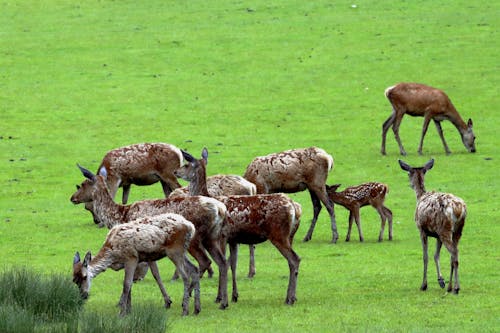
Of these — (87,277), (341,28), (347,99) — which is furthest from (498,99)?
(87,277)

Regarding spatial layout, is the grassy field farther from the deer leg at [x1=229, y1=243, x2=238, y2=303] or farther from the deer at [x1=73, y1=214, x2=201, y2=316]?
the deer at [x1=73, y1=214, x2=201, y2=316]

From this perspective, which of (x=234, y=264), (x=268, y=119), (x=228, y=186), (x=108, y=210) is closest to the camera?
(x=234, y=264)

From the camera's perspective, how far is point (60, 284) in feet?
50.5

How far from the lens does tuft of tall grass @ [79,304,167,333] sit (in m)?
13.4

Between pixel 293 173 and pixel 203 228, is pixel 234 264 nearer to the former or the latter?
pixel 203 228

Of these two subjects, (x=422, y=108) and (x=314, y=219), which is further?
(x=422, y=108)

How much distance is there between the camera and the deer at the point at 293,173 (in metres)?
22.5

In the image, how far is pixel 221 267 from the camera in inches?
655

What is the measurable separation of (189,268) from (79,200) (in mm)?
6620

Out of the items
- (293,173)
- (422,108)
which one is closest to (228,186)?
Result: (293,173)

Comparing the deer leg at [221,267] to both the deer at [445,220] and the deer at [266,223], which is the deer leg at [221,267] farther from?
the deer at [445,220]

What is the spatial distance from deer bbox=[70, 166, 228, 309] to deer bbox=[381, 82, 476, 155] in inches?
594

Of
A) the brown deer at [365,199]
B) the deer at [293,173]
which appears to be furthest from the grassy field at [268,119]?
the deer at [293,173]

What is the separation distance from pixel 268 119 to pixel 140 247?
20929 mm
